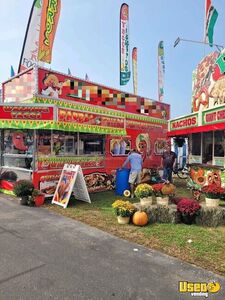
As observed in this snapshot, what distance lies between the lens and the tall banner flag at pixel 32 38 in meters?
11.5

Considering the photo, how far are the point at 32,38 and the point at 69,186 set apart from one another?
7.00m

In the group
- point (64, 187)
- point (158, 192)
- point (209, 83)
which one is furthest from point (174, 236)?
point (209, 83)

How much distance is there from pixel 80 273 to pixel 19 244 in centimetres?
177

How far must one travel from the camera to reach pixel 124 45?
1648 centimetres

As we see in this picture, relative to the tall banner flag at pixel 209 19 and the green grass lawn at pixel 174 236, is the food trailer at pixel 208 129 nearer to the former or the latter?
the tall banner flag at pixel 209 19

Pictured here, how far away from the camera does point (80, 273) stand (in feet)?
13.2

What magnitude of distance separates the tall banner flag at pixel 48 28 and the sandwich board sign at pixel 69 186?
4920mm

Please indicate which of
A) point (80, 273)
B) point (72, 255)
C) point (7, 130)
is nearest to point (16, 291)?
point (80, 273)

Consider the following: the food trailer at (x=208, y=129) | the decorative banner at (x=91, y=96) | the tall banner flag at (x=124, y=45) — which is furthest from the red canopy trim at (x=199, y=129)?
the tall banner flag at (x=124, y=45)

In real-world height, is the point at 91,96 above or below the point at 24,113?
above

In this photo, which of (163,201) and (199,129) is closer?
(163,201)

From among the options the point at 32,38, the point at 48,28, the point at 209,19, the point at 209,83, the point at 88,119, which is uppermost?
the point at 209,19

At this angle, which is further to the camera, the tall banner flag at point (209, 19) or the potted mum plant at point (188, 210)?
the tall banner flag at point (209, 19)

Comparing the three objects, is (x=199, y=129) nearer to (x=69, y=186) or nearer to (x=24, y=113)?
(x=69, y=186)
